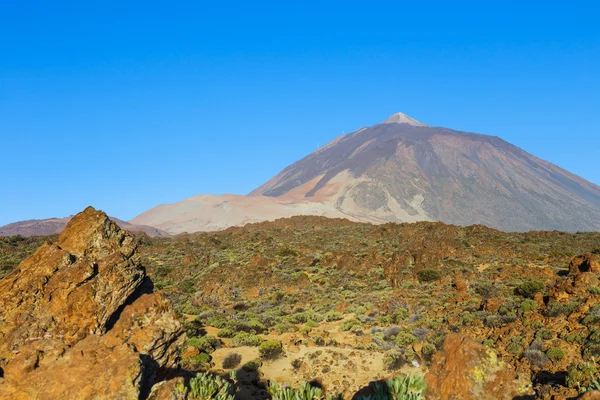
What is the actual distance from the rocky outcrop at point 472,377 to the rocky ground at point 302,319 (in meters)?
0.02

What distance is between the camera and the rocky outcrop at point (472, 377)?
656 centimetres

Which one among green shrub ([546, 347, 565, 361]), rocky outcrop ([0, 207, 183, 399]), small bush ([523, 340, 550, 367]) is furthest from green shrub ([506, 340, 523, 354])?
rocky outcrop ([0, 207, 183, 399])

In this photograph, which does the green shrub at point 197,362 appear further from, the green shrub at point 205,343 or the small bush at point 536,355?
the small bush at point 536,355

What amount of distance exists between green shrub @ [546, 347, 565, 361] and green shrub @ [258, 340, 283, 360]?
7.05 meters

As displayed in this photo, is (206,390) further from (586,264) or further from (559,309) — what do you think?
(586,264)

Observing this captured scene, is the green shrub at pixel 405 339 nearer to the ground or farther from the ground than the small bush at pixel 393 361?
farther from the ground

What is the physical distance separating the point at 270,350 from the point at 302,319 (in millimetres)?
4042

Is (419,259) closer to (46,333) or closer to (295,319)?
(295,319)

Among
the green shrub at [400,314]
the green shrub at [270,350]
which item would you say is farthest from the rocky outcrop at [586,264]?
the green shrub at [270,350]

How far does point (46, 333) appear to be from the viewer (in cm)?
749

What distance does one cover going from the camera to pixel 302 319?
1645 centimetres

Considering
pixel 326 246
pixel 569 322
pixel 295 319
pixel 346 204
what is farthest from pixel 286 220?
pixel 346 204

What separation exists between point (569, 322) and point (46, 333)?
13.2 metres

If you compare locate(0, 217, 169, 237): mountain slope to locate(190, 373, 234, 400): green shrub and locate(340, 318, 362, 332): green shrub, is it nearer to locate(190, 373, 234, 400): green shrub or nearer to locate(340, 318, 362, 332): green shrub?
locate(340, 318, 362, 332): green shrub
